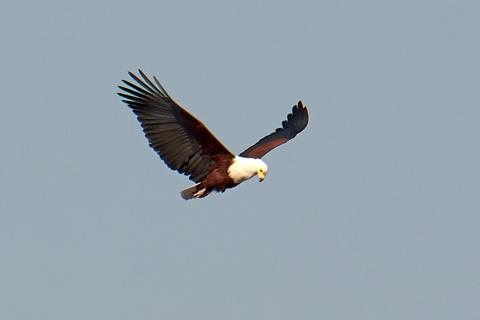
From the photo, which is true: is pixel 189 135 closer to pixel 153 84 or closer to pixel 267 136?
pixel 153 84

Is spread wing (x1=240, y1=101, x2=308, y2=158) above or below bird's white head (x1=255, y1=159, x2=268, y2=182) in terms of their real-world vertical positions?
above

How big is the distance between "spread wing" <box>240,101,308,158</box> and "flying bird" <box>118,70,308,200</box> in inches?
104

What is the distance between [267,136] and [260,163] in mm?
3778

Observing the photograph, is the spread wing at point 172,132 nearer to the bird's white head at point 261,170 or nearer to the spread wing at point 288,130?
the bird's white head at point 261,170

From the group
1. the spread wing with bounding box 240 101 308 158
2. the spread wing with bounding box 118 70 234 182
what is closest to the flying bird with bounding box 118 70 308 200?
the spread wing with bounding box 118 70 234 182

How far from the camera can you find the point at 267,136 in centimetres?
2528

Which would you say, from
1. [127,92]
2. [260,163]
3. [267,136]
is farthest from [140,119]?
[267,136]

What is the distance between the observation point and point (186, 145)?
2123 centimetres

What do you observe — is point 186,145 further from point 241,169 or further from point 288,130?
point 288,130

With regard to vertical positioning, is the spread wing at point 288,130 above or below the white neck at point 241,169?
above

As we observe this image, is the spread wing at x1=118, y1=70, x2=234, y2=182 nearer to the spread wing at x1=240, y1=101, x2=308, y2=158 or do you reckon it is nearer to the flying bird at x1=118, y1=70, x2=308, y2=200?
the flying bird at x1=118, y1=70, x2=308, y2=200

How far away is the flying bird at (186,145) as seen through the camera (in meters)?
20.7

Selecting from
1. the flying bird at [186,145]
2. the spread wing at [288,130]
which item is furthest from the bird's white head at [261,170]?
the spread wing at [288,130]

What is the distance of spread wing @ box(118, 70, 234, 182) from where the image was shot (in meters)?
20.7
